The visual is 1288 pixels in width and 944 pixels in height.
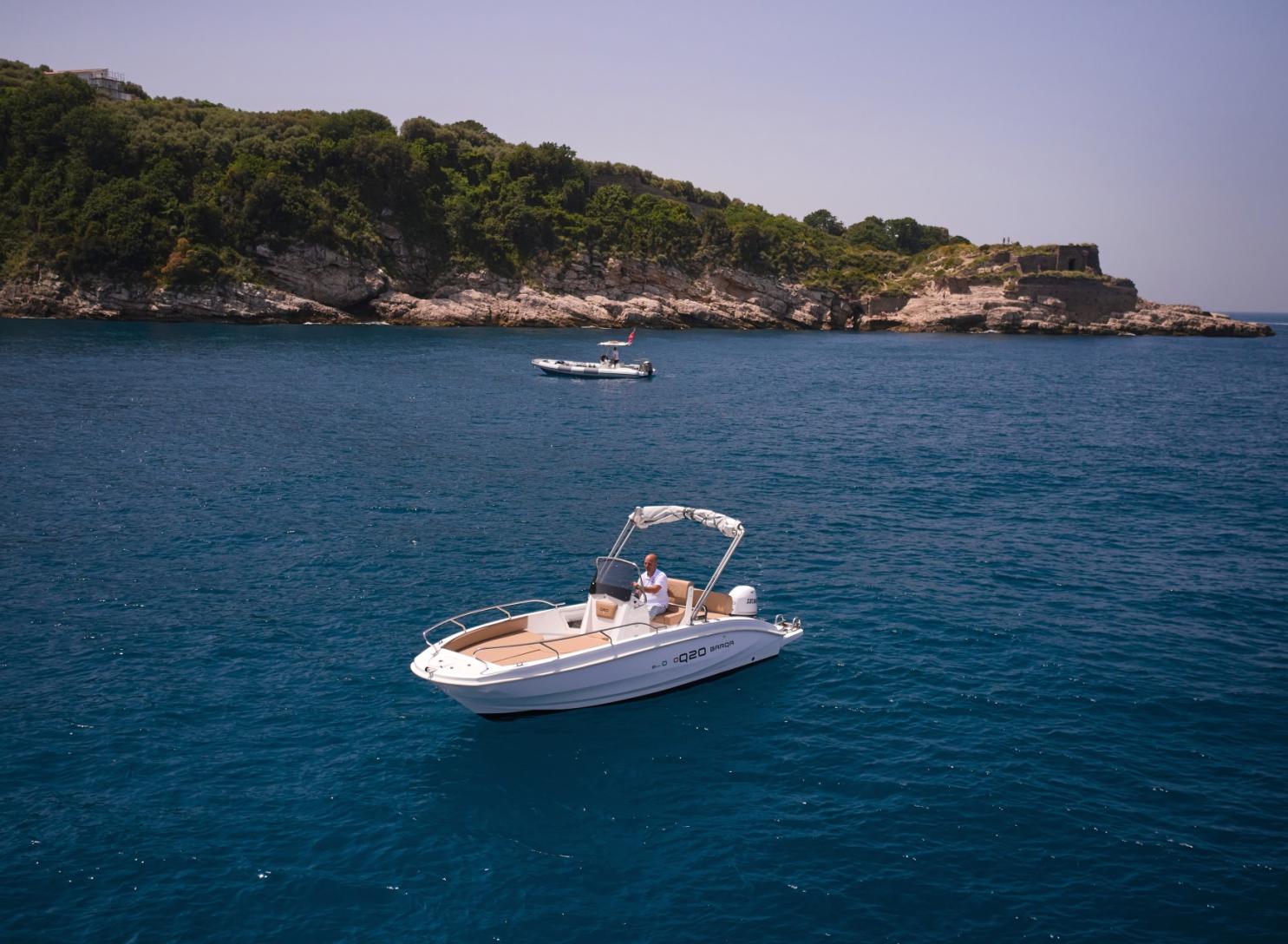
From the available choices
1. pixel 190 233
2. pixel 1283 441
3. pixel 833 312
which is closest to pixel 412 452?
pixel 1283 441

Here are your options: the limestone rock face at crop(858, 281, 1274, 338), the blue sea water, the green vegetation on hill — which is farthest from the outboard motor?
the limestone rock face at crop(858, 281, 1274, 338)

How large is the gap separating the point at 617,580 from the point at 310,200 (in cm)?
10776

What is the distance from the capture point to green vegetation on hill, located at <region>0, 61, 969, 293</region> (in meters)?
102

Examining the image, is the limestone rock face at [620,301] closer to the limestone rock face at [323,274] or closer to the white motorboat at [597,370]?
the limestone rock face at [323,274]

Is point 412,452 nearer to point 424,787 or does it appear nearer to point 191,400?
point 191,400

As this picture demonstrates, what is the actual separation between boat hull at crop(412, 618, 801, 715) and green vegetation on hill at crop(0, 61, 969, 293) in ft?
329

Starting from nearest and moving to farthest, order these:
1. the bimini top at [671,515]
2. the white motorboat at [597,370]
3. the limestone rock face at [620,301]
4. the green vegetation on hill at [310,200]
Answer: the bimini top at [671,515]
the white motorboat at [597,370]
the green vegetation on hill at [310,200]
the limestone rock face at [620,301]

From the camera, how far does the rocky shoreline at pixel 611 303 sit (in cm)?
10181

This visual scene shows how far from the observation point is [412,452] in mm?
44000

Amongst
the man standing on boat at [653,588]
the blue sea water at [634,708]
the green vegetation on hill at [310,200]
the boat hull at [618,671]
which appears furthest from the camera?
the green vegetation on hill at [310,200]

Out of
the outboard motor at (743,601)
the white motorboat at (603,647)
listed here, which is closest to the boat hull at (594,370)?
the white motorboat at (603,647)

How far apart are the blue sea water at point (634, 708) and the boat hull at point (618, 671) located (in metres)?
0.47

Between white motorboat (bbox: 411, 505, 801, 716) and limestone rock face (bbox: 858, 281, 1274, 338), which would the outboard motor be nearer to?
white motorboat (bbox: 411, 505, 801, 716)

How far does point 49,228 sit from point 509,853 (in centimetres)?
11151
